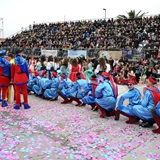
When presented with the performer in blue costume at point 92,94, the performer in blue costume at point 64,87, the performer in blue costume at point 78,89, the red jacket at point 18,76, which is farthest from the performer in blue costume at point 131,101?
the red jacket at point 18,76

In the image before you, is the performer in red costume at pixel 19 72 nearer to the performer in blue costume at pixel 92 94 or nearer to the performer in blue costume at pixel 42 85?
the performer in blue costume at pixel 42 85

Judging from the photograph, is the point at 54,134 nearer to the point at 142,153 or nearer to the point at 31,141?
the point at 31,141

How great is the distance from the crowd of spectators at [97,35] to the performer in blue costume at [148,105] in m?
10.3

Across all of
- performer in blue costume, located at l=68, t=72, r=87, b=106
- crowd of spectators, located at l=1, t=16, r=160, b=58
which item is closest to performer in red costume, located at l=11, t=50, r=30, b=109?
performer in blue costume, located at l=68, t=72, r=87, b=106

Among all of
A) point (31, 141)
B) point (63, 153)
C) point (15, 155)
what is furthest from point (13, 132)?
point (63, 153)

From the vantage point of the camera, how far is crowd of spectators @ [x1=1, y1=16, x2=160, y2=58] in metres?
17.7

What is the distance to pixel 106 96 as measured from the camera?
18.4 feet

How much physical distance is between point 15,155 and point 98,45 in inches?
658

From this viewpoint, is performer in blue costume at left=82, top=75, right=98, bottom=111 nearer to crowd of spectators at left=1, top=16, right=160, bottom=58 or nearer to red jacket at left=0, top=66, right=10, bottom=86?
red jacket at left=0, top=66, right=10, bottom=86

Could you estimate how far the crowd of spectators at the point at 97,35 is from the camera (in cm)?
1766

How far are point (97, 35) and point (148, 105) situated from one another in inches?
683

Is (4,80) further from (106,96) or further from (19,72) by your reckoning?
(106,96)

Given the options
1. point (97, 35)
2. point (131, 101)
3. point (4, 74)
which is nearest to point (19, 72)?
point (4, 74)

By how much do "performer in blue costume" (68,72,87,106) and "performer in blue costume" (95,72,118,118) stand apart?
40.5 inches
